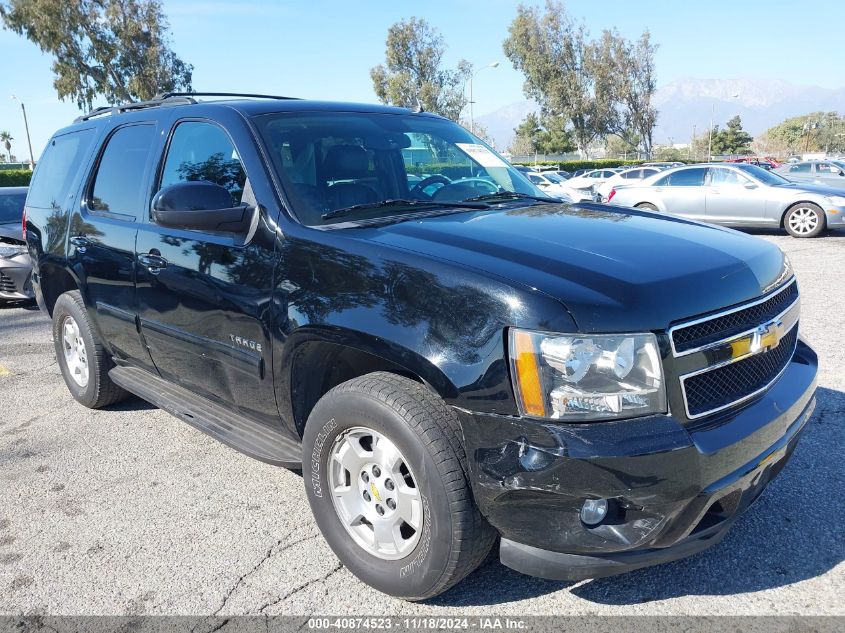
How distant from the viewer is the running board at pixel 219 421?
10.1 feet

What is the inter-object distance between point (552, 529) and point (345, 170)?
1.91 meters

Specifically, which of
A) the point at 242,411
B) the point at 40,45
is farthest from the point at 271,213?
the point at 40,45

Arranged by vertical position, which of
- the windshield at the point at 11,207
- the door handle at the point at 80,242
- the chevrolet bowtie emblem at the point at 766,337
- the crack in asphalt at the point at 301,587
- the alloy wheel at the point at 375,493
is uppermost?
the windshield at the point at 11,207

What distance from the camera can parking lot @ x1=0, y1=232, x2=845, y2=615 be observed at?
2668 mm

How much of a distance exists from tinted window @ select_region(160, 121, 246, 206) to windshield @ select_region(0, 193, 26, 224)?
7.19 m

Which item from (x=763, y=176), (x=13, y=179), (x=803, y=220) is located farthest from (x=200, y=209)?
(x=13, y=179)

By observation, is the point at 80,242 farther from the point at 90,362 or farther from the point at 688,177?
the point at 688,177

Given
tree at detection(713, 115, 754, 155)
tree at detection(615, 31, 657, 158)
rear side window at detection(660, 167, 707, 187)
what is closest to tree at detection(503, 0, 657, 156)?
tree at detection(615, 31, 657, 158)

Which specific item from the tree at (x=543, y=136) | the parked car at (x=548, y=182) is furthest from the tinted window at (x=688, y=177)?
the tree at (x=543, y=136)

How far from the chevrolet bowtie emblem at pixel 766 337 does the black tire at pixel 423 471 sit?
3.65ft

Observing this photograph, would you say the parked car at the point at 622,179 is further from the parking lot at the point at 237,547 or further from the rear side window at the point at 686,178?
the parking lot at the point at 237,547

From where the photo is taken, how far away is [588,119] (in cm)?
5853

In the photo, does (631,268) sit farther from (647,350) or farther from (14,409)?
(14,409)

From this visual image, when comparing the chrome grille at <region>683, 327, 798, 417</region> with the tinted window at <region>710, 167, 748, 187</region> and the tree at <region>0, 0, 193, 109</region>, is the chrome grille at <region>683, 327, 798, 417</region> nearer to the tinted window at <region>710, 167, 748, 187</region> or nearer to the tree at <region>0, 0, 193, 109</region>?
the tinted window at <region>710, 167, 748, 187</region>
